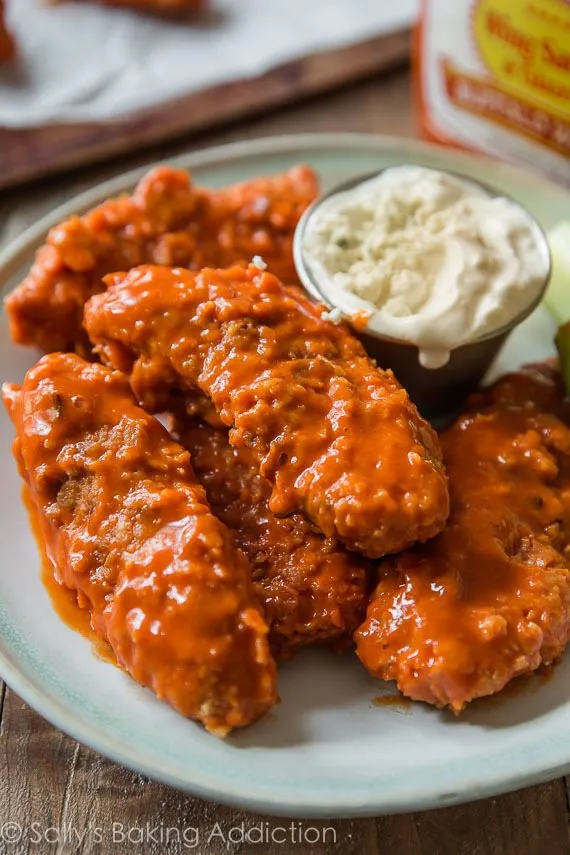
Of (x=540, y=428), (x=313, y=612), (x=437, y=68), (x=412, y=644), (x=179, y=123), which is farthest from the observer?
(x=179, y=123)

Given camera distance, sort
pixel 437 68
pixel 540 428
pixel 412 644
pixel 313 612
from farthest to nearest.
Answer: pixel 437 68, pixel 540 428, pixel 313 612, pixel 412 644

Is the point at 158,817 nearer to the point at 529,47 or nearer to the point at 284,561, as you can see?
the point at 284,561

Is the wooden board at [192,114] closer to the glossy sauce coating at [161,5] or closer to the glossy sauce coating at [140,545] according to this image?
the glossy sauce coating at [161,5]

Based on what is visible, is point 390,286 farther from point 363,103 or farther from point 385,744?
point 363,103

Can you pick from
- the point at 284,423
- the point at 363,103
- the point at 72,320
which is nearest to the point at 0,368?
the point at 72,320

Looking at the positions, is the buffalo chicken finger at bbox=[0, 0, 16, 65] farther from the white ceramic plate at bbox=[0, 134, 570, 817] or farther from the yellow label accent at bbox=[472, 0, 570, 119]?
the white ceramic plate at bbox=[0, 134, 570, 817]

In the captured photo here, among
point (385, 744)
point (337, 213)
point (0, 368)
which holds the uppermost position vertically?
point (337, 213)

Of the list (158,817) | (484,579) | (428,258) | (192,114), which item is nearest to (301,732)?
(158,817)
